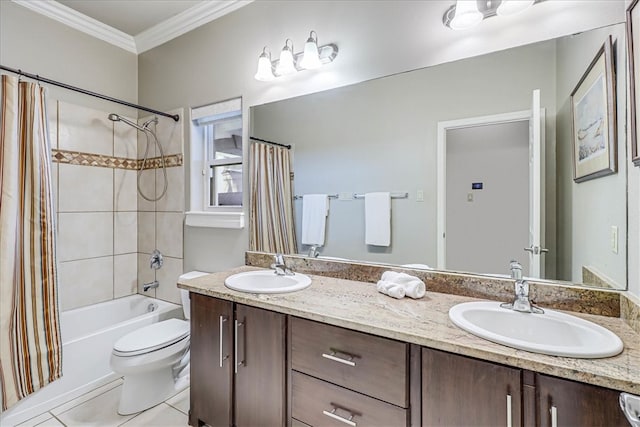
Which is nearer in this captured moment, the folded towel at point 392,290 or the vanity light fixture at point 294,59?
the folded towel at point 392,290

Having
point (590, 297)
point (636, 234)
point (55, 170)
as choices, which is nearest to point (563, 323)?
point (590, 297)

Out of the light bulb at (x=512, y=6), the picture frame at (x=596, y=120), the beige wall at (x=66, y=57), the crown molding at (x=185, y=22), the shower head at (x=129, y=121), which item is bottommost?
the picture frame at (x=596, y=120)

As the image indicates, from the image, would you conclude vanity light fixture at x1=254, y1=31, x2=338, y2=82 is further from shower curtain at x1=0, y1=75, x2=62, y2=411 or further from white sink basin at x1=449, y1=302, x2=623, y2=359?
white sink basin at x1=449, y1=302, x2=623, y2=359

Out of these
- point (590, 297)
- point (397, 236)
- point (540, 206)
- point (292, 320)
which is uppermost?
point (540, 206)

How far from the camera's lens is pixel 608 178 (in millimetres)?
1136

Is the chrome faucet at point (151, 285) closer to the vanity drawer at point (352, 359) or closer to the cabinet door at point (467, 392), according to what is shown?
the vanity drawer at point (352, 359)

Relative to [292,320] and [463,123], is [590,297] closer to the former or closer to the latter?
[463,123]

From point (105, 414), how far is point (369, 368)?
5.68ft

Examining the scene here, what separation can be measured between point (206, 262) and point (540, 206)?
213 cm

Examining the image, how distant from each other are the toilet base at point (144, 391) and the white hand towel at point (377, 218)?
1561 millimetres

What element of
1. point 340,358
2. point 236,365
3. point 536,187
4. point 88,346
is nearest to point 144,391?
point 88,346

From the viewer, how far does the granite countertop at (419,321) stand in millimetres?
762

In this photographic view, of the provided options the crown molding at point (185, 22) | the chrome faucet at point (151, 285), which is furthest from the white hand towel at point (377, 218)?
the chrome faucet at point (151, 285)

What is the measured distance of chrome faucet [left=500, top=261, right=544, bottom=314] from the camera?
1.12m
